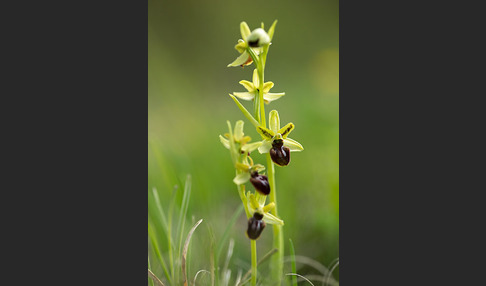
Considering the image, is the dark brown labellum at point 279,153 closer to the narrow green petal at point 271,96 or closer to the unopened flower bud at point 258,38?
the narrow green petal at point 271,96

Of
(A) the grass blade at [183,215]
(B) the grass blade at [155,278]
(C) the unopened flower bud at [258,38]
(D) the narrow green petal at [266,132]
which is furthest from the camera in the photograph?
(A) the grass blade at [183,215]

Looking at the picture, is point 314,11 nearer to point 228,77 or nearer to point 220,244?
point 228,77

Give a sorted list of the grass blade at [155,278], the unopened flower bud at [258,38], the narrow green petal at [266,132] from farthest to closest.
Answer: the grass blade at [155,278]
the narrow green petal at [266,132]
the unopened flower bud at [258,38]

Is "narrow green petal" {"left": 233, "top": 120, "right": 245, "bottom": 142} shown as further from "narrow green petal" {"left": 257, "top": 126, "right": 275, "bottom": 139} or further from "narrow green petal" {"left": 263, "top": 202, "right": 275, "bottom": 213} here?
"narrow green petal" {"left": 263, "top": 202, "right": 275, "bottom": 213}

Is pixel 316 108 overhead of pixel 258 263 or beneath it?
overhead

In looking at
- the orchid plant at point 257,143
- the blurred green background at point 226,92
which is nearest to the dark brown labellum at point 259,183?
the orchid plant at point 257,143

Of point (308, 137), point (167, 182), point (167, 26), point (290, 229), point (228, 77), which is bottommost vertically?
point (290, 229)

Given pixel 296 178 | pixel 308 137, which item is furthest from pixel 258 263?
pixel 308 137

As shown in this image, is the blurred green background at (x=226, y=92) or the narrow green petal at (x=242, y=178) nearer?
the narrow green petal at (x=242, y=178)
